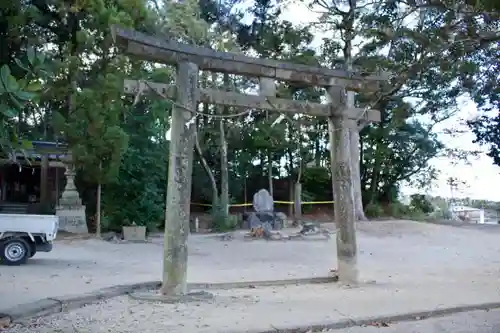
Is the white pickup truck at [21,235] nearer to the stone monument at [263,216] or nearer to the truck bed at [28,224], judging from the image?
the truck bed at [28,224]

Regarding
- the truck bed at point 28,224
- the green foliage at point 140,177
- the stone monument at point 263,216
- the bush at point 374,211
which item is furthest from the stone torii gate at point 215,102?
the bush at point 374,211

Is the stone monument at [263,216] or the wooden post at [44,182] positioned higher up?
the wooden post at [44,182]

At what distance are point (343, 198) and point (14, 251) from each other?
732 centimetres

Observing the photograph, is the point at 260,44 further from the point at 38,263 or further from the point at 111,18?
the point at 38,263

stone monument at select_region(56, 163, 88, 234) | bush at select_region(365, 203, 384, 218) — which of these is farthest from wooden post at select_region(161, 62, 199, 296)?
bush at select_region(365, 203, 384, 218)

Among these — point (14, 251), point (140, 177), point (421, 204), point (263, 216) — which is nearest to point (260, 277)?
point (14, 251)

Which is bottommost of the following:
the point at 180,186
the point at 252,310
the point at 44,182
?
the point at 252,310

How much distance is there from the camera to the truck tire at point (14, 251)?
38.4 feet

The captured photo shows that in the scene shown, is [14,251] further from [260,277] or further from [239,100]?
[239,100]

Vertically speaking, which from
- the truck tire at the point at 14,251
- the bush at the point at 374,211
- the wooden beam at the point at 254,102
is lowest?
the truck tire at the point at 14,251

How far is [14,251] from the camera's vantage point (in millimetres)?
11852

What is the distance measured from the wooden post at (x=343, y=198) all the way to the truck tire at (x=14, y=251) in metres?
7.02

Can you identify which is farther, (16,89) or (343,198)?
(343,198)

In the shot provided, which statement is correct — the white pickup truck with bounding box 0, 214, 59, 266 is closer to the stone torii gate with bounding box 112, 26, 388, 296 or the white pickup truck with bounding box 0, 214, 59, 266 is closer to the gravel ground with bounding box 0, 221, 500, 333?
the gravel ground with bounding box 0, 221, 500, 333
